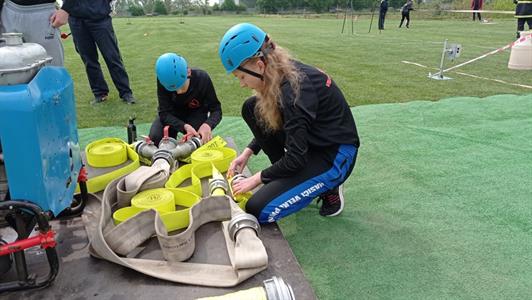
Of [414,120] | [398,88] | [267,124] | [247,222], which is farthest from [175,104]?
[398,88]

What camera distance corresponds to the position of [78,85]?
7.69m

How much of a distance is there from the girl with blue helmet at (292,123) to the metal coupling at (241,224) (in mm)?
327

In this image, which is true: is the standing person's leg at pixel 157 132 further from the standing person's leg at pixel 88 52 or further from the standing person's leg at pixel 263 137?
the standing person's leg at pixel 88 52

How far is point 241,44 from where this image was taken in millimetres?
2408

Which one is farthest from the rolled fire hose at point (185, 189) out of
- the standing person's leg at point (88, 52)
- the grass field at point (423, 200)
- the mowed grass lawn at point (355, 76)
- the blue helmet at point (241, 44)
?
the standing person's leg at point (88, 52)

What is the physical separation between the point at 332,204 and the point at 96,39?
4315 millimetres

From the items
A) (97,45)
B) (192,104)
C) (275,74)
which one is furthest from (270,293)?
(97,45)

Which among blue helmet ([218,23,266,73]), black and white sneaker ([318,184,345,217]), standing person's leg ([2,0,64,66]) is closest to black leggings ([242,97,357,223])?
black and white sneaker ([318,184,345,217])

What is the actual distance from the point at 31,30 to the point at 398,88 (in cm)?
533

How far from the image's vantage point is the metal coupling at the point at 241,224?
229cm

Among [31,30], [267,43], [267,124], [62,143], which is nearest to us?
[62,143]

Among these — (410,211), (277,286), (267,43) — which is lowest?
(410,211)

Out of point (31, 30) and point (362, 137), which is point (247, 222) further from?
point (31, 30)

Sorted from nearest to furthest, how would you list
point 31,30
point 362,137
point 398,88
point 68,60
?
point 31,30 → point 362,137 → point 398,88 → point 68,60
